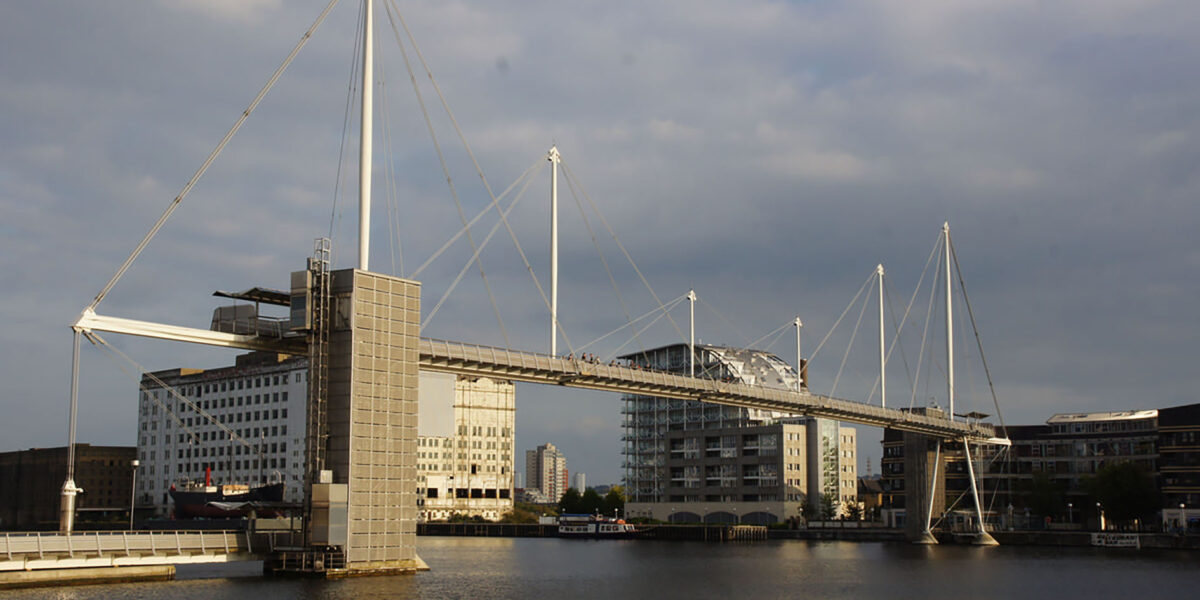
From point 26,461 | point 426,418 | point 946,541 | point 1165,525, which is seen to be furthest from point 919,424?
point 26,461

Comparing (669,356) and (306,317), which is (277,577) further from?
(669,356)

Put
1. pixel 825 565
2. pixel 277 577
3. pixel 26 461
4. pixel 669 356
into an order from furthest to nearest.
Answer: pixel 669 356
pixel 26 461
pixel 825 565
pixel 277 577

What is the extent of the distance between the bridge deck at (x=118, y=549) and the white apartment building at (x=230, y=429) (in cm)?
8609

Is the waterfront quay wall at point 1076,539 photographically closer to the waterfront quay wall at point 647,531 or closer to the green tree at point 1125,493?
the green tree at point 1125,493

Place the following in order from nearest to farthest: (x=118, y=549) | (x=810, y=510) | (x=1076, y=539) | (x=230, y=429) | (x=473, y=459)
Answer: (x=118, y=549) → (x=1076, y=539) → (x=230, y=429) → (x=810, y=510) → (x=473, y=459)

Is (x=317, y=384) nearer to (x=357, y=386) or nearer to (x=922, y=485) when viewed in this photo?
(x=357, y=386)

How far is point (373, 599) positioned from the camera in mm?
39594

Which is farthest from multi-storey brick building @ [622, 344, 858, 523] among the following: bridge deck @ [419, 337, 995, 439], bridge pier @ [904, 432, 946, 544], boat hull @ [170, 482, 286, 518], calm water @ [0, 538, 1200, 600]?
boat hull @ [170, 482, 286, 518]

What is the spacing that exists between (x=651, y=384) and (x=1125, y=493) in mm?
58520

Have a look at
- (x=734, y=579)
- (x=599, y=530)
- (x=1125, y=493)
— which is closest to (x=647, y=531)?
(x=599, y=530)

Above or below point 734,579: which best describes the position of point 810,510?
below

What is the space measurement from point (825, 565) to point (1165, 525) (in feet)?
177

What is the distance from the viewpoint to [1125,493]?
107312 millimetres

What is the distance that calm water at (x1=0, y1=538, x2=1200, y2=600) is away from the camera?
44.5 m
